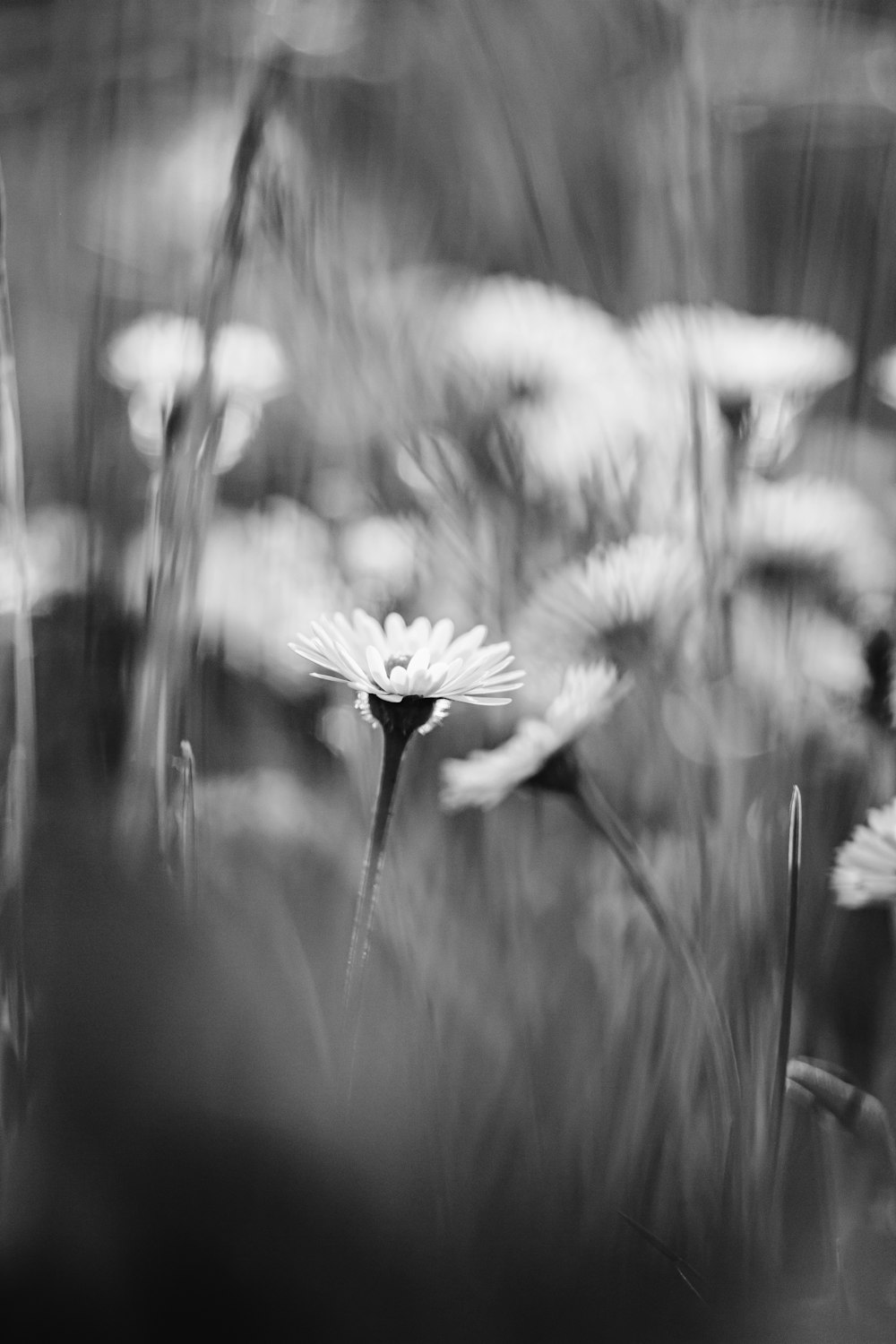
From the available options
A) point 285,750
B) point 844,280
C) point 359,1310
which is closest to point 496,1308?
point 359,1310

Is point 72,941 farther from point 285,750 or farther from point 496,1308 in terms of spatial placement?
point 285,750

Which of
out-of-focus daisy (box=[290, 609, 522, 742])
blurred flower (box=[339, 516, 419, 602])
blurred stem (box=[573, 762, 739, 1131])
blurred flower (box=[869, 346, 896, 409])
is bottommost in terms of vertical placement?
blurred stem (box=[573, 762, 739, 1131])

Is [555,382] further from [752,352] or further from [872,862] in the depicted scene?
[872,862]

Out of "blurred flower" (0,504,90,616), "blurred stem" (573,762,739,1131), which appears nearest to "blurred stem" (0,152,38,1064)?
"blurred flower" (0,504,90,616)

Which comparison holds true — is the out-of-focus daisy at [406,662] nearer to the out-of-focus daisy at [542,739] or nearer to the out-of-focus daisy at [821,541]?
the out-of-focus daisy at [542,739]

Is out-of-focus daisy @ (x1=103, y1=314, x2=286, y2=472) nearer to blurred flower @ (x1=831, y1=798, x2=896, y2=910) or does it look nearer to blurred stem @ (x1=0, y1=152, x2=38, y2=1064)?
blurred stem @ (x1=0, y1=152, x2=38, y2=1064)

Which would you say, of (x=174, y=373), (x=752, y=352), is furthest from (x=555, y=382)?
(x=174, y=373)
